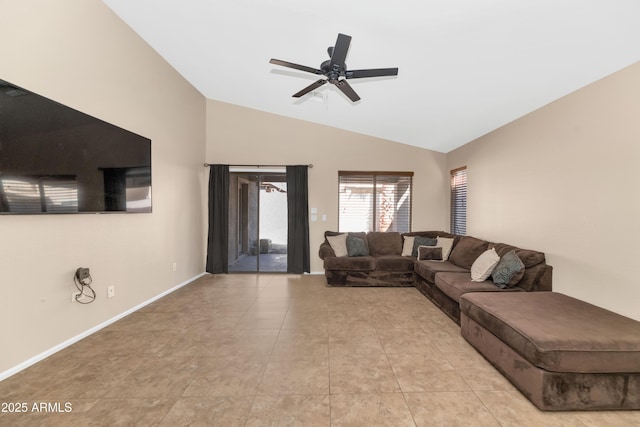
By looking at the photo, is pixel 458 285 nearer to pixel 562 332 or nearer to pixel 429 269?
pixel 429 269

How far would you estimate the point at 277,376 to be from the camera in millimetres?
2199

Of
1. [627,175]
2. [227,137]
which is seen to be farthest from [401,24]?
[227,137]

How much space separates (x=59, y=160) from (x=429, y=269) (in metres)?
4.61

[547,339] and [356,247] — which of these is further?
[356,247]

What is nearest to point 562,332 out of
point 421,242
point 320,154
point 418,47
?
point 418,47

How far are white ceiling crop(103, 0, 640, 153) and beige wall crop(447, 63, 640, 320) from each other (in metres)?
0.27

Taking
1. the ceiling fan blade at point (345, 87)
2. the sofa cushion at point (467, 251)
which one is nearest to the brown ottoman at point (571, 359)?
the sofa cushion at point (467, 251)

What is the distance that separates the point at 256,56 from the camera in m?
3.75

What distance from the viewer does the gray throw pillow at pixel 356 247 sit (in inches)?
207

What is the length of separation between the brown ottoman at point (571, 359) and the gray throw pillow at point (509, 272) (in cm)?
90

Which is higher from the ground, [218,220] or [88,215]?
[88,215]

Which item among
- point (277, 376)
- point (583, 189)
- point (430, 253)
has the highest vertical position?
point (583, 189)

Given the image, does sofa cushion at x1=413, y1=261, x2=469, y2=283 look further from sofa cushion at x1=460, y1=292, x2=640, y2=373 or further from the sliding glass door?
the sliding glass door

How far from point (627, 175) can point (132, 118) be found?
5346 millimetres
